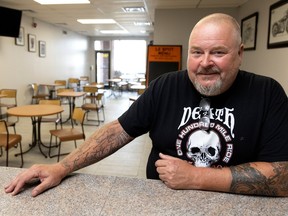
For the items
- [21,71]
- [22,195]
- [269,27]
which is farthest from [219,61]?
[21,71]

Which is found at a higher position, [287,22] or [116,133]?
[287,22]

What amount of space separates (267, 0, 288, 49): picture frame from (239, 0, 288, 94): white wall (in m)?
0.09

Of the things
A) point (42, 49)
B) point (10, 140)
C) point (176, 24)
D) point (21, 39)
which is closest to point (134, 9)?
point (176, 24)

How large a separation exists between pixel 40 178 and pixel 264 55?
392 cm

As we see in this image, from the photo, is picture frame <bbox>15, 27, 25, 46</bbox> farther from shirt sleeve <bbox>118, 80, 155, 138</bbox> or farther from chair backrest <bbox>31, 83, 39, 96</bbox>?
shirt sleeve <bbox>118, 80, 155, 138</bbox>

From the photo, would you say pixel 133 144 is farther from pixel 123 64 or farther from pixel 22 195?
pixel 123 64

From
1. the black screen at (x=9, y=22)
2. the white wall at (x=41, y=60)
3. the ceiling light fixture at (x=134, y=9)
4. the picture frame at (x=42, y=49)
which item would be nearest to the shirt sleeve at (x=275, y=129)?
the ceiling light fixture at (x=134, y=9)

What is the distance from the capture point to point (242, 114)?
1052 millimetres

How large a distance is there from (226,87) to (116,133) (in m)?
0.54

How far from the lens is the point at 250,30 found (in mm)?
4453

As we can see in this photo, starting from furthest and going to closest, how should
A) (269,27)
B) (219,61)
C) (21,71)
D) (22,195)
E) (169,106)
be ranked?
(21,71), (269,27), (169,106), (219,61), (22,195)

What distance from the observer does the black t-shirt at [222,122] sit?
1024 millimetres

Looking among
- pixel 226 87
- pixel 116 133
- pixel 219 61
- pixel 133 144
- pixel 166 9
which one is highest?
pixel 166 9

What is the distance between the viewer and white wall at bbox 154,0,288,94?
3432 millimetres
